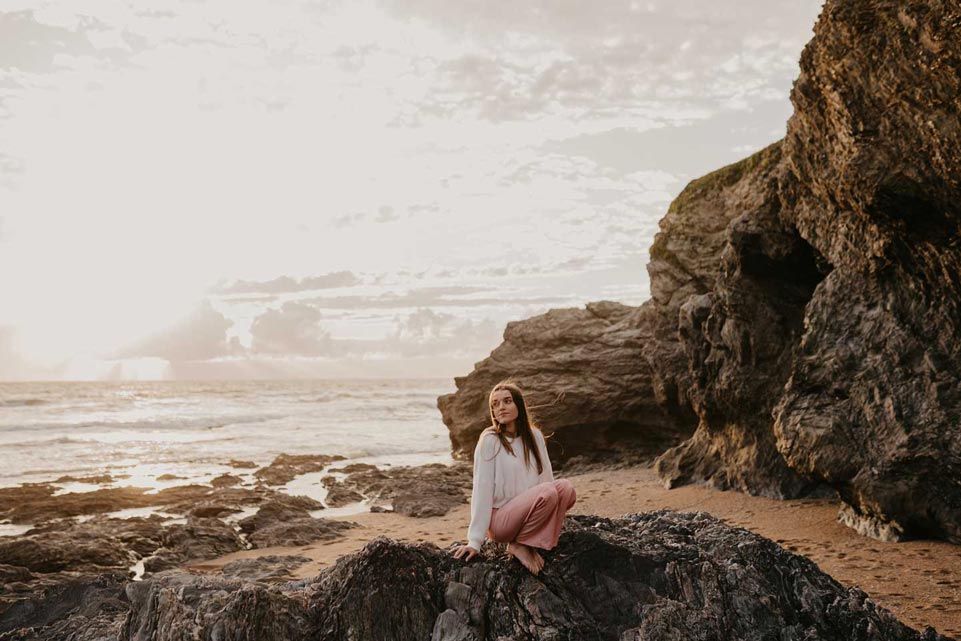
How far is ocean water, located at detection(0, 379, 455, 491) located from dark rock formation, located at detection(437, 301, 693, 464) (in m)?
6.03

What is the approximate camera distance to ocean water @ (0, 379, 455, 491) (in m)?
28.3

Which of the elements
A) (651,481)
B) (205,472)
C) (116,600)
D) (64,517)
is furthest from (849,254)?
(205,472)

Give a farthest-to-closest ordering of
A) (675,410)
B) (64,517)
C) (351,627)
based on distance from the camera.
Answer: (675,410), (64,517), (351,627)

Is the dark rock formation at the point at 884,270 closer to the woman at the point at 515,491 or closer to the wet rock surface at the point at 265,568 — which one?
the woman at the point at 515,491

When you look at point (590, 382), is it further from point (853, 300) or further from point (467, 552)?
point (467, 552)

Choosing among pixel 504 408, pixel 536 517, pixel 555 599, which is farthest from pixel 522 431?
pixel 555 599

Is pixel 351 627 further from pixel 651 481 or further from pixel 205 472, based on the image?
pixel 205 472

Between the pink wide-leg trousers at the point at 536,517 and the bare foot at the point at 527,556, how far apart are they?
50 millimetres

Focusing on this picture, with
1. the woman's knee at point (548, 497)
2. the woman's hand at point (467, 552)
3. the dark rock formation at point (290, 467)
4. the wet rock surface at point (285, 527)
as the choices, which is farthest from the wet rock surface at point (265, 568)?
the dark rock formation at point (290, 467)

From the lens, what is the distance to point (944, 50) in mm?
8508

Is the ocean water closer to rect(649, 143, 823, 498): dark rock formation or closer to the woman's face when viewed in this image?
rect(649, 143, 823, 498): dark rock formation

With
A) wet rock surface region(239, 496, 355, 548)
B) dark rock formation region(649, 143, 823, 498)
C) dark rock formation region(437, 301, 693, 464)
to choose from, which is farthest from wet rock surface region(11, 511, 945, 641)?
dark rock formation region(437, 301, 693, 464)

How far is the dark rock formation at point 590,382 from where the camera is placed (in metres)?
22.8

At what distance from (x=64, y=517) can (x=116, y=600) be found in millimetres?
11966
